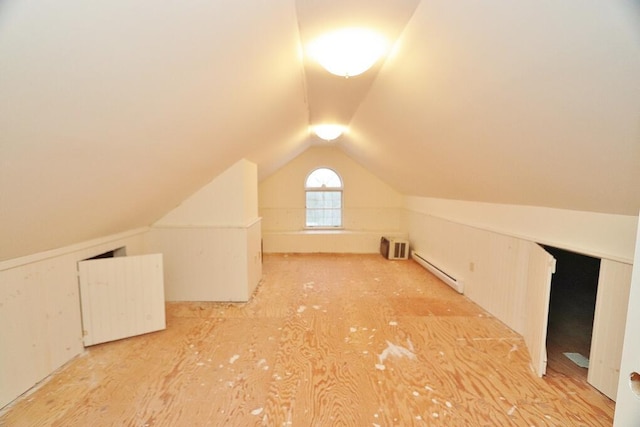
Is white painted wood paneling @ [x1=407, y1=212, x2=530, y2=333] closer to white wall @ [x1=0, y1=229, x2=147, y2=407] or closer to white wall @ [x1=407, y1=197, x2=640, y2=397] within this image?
white wall @ [x1=407, y1=197, x2=640, y2=397]

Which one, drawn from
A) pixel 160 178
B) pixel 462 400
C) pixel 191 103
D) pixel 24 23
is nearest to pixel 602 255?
pixel 462 400

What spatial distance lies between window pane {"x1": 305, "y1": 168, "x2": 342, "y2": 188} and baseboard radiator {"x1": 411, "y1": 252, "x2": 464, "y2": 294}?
231cm

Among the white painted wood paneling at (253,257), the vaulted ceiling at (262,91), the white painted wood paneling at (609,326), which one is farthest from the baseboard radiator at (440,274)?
the white painted wood paneling at (253,257)

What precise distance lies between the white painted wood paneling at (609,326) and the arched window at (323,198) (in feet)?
15.6

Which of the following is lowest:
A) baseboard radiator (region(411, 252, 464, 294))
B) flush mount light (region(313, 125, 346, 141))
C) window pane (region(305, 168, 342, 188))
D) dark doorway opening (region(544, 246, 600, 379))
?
dark doorway opening (region(544, 246, 600, 379))

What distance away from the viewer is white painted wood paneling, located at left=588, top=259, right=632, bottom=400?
191 cm

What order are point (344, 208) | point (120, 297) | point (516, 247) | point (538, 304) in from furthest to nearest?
point (344, 208), point (516, 247), point (120, 297), point (538, 304)

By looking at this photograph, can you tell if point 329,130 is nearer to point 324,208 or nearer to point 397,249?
point 324,208

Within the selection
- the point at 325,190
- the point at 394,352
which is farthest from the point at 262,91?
the point at 325,190

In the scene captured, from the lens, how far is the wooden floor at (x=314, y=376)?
1743 millimetres

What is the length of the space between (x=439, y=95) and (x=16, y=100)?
2.17 m

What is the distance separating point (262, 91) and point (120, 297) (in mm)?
2250

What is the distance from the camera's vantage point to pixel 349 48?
1.75 metres

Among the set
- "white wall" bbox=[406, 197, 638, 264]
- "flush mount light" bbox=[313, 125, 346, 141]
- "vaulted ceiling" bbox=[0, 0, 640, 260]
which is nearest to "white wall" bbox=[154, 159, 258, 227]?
"vaulted ceiling" bbox=[0, 0, 640, 260]
